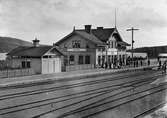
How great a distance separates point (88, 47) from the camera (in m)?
45.1

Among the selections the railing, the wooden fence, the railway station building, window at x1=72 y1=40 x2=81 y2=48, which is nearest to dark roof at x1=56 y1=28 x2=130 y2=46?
the railway station building

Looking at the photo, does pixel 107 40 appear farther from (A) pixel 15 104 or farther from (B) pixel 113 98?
(A) pixel 15 104

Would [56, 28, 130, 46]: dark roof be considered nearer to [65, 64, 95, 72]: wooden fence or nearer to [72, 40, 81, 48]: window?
[72, 40, 81, 48]: window

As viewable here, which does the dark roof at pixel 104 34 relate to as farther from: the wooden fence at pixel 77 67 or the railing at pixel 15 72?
the railing at pixel 15 72

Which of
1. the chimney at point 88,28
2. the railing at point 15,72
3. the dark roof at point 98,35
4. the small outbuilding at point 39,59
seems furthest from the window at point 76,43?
the railing at point 15,72

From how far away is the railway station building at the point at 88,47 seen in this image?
4441 centimetres

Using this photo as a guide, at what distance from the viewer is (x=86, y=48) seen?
1770 inches

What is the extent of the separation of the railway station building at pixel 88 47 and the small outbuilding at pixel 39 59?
7.73 m

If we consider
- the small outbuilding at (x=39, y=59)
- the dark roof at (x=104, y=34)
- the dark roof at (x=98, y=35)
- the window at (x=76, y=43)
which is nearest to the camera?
the small outbuilding at (x=39, y=59)

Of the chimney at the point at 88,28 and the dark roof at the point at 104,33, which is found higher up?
the chimney at the point at 88,28

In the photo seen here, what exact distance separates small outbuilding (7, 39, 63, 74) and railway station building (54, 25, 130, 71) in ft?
25.4

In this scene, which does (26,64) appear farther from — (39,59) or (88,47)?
Answer: (88,47)

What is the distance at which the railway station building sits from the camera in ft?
146

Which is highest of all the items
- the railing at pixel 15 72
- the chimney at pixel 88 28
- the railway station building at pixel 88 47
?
the chimney at pixel 88 28
